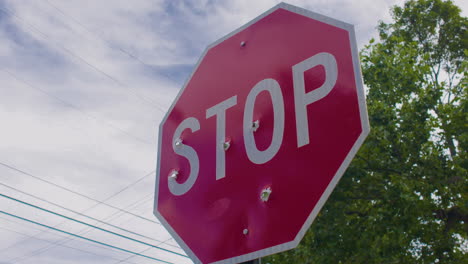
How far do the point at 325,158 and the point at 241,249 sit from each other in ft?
1.46

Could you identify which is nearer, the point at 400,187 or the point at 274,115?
the point at 274,115

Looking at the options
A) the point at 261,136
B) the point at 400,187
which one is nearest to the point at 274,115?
the point at 261,136

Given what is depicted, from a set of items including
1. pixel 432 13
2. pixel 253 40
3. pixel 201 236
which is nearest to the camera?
pixel 201 236

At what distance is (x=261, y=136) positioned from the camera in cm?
166

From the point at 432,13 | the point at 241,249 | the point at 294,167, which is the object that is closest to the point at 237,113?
the point at 294,167

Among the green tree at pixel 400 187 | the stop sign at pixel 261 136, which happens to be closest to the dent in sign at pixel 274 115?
the stop sign at pixel 261 136

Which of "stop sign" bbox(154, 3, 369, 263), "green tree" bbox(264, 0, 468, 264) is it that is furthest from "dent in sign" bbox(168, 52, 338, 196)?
"green tree" bbox(264, 0, 468, 264)

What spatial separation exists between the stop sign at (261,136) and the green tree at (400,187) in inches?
230

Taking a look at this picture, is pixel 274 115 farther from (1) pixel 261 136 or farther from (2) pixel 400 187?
(2) pixel 400 187

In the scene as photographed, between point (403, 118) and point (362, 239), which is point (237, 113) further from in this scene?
point (403, 118)

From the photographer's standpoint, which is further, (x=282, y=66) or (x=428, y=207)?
(x=428, y=207)

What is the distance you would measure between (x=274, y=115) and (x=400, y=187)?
6.23 meters

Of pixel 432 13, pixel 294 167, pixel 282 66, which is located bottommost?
pixel 294 167

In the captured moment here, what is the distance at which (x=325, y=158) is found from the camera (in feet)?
4.66
